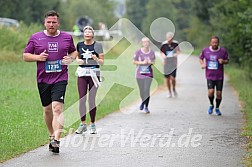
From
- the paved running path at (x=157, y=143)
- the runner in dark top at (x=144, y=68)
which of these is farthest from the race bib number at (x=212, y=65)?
the runner in dark top at (x=144, y=68)

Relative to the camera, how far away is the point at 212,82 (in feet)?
54.7

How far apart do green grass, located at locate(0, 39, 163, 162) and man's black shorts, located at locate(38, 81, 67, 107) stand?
890 mm

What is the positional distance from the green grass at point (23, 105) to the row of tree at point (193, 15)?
171 inches

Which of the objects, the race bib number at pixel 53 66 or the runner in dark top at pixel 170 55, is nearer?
the race bib number at pixel 53 66

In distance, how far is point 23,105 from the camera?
1656 centimetres

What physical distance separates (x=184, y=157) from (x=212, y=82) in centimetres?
671

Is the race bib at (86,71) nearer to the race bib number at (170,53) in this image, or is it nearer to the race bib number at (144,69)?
the race bib number at (144,69)

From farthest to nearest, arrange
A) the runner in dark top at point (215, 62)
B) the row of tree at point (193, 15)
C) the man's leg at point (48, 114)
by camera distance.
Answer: the row of tree at point (193, 15)
the runner in dark top at point (215, 62)
the man's leg at point (48, 114)

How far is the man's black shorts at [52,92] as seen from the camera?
1063 cm

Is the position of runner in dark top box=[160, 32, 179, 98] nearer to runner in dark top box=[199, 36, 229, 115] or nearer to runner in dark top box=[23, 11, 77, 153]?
runner in dark top box=[199, 36, 229, 115]

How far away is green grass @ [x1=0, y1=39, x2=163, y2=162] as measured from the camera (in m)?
11.4

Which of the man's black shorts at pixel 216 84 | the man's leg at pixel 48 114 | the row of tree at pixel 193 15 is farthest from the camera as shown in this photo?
the row of tree at pixel 193 15

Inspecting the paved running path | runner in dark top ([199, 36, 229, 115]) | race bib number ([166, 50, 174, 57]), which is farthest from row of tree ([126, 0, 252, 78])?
the paved running path

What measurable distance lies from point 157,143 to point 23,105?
592 cm
